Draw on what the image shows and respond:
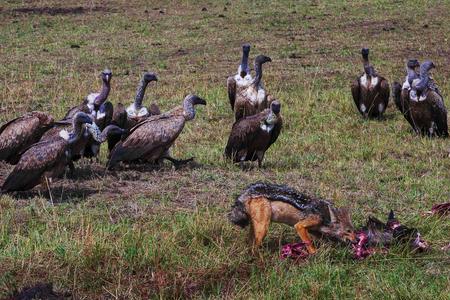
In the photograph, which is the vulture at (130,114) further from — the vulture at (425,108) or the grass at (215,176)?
the vulture at (425,108)

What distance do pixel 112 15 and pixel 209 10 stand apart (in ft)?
8.38

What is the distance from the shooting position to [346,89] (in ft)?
44.5

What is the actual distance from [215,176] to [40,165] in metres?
1.75

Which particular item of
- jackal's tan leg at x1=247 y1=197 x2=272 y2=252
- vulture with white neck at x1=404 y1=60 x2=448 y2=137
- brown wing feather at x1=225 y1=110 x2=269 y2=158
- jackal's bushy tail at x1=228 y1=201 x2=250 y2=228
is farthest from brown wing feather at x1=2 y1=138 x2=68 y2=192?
vulture with white neck at x1=404 y1=60 x2=448 y2=137

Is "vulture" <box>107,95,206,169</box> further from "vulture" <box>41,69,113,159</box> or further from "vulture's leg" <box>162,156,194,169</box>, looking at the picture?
"vulture" <box>41,69,113,159</box>

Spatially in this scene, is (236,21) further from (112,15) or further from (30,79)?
(30,79)

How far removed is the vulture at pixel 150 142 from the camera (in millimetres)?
8805

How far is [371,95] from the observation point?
38.8ft

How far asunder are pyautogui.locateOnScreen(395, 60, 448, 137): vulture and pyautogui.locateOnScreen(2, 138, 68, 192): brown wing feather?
16.2 feet

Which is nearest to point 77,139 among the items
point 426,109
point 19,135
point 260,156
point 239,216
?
point 19,135

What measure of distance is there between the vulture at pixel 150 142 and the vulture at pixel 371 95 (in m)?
3.46

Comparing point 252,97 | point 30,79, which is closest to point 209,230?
point 252,97

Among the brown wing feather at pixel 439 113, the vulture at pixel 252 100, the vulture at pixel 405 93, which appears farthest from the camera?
the vulture at pixel 405 93

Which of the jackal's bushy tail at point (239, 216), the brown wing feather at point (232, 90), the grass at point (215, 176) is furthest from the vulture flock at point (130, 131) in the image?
the jackal's bushy tail at point (239, 216)
